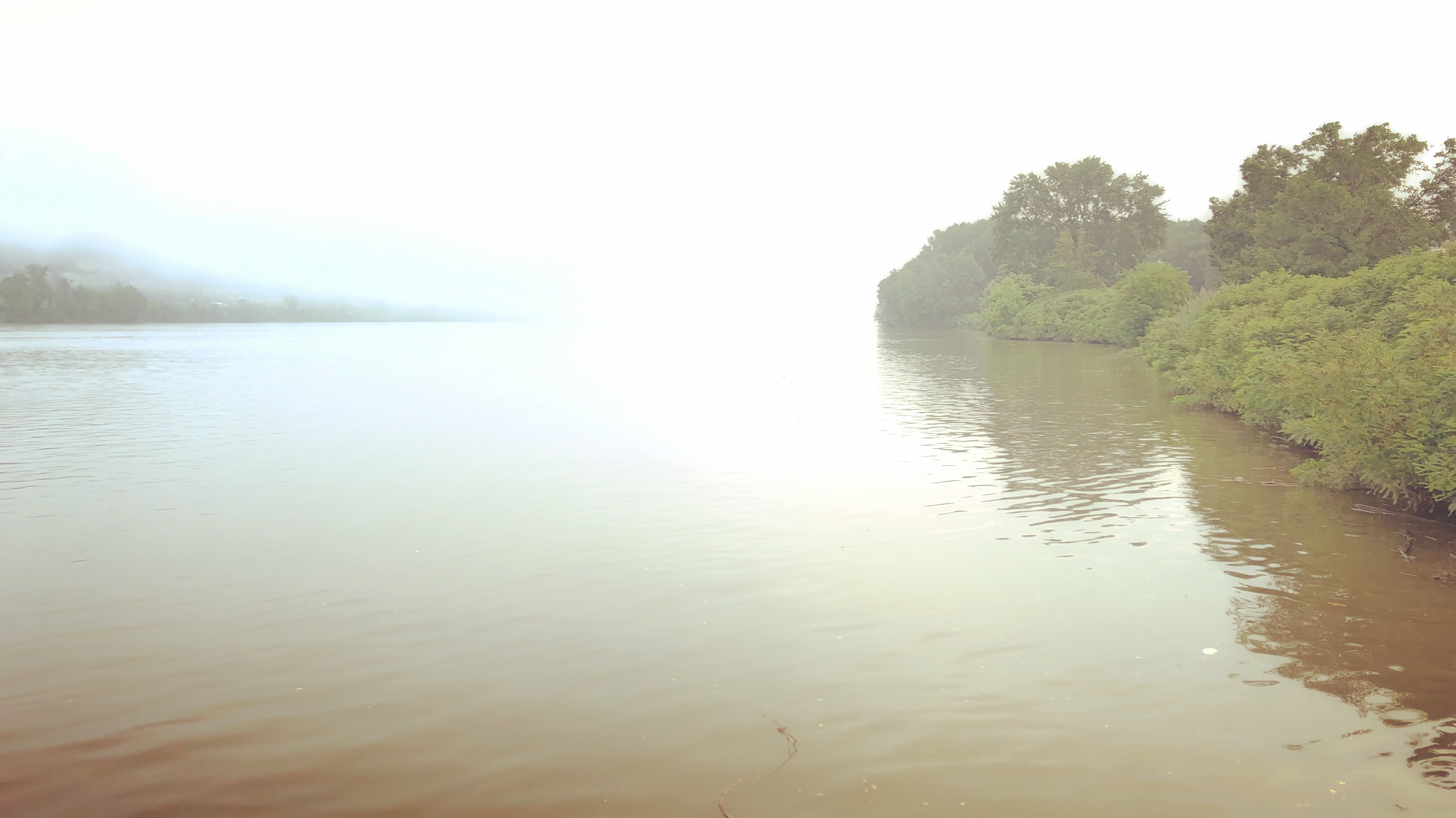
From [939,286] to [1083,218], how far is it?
2941cm

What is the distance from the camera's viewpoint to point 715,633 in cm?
854

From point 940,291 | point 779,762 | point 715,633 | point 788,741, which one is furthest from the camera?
point 940,291

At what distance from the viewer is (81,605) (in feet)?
30.7

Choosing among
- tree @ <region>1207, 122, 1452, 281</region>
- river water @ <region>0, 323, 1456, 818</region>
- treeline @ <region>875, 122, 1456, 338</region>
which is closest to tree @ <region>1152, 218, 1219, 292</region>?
treeline @ <region>875, 122, 1456, 338</region>

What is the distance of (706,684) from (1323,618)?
5.97 m

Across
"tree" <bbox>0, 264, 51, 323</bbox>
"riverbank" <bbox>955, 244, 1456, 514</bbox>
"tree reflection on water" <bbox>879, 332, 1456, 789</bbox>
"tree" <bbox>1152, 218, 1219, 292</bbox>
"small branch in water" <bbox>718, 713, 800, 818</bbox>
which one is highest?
"tree" <bbox>1152, 218, 1219, 292</bbox>

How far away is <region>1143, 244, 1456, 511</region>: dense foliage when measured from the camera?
1259cm

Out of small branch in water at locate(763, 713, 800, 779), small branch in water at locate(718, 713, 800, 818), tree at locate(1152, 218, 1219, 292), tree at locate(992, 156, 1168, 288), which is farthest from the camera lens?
tree at locate(1152, 218, 1219, 292)

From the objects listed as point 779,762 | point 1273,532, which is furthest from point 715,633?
point 1273,532

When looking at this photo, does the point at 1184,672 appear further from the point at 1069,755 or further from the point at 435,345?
the point at 435,345

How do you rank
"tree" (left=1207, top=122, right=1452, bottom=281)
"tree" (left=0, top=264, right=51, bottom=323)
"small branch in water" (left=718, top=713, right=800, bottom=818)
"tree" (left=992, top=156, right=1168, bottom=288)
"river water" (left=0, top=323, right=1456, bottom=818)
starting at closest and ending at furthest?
"small branch in water" (left=718, top=713, right=800, bottom=818), "river water" (left=0, top=323, right=1456, bottom=818), "tree" (left=1207, top=122, right=1452, bottom=281), "tree" (left=992, top=156, right=1168, bottom=288), "tree" (left=0, top=264, right=51, bottom=323)

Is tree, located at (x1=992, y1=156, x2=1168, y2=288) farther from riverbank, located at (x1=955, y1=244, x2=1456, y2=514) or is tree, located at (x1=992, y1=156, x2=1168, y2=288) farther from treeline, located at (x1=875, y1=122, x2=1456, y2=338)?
riverbank, located at (x1=955, y1=244, x2=1456, y2=514)

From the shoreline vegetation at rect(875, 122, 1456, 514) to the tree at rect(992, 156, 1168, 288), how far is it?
0.58ft

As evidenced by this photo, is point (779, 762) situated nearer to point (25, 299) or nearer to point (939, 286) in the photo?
point (939, 286)
